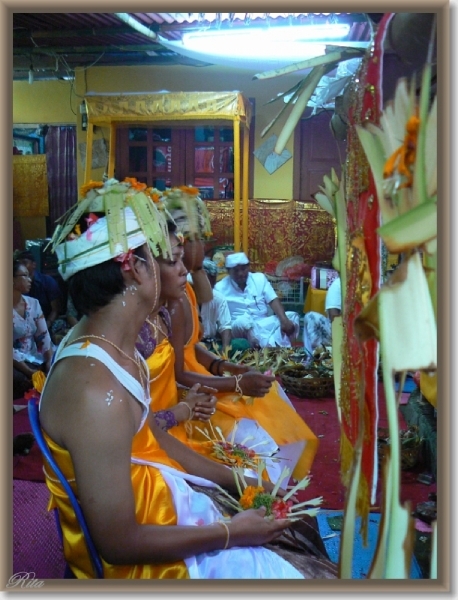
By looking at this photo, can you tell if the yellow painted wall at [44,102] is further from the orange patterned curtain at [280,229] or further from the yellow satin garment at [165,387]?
the yellow satin garment at [165,387]

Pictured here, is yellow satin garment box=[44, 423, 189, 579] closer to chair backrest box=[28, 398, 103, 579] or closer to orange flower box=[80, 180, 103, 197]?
chair backrest box=[28, 398, 103, 579]

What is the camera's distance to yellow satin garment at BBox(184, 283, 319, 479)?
88.9 inches

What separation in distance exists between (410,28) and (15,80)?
892 millimetres

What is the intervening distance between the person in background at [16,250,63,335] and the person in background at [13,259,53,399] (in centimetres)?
2

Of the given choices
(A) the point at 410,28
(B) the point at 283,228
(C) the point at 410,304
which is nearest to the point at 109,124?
(B) the point at 283,228

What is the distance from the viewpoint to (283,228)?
5.63ft

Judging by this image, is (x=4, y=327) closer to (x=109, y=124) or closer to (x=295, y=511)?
(x=109, y=124)

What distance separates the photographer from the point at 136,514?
143 cm

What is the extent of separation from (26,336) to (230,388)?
1097 millimetres

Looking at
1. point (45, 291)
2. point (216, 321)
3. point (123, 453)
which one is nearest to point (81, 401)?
point (123, 453)

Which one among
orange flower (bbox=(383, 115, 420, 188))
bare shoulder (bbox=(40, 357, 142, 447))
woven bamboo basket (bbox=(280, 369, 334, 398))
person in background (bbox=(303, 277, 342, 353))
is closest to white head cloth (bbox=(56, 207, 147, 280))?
bare shoulder (bbox=(40, 357, 142, 447))

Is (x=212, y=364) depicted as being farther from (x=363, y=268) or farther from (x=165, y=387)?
(x=363, y=268)

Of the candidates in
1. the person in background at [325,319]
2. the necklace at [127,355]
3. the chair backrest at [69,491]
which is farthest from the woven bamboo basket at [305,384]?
the chair backrest at [69,491]

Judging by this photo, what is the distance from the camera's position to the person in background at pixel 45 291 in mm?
1598
